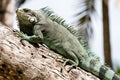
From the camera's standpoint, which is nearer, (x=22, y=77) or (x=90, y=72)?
(x=22, y=77)

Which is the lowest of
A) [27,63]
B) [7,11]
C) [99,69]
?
[27,63]

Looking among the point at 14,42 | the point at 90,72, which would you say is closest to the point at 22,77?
the point at 14,42

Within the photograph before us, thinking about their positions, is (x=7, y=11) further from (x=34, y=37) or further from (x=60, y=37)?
(x=34, y=37)

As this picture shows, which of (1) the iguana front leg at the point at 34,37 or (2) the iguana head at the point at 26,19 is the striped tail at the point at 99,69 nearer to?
(1) the iguana front leg at the point at 34,37

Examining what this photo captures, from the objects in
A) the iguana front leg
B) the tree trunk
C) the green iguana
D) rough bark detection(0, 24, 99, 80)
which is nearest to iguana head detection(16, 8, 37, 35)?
the green iguana

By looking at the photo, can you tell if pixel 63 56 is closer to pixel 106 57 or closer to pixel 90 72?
pixel 90 72

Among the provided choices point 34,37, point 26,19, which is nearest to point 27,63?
point 34,37
